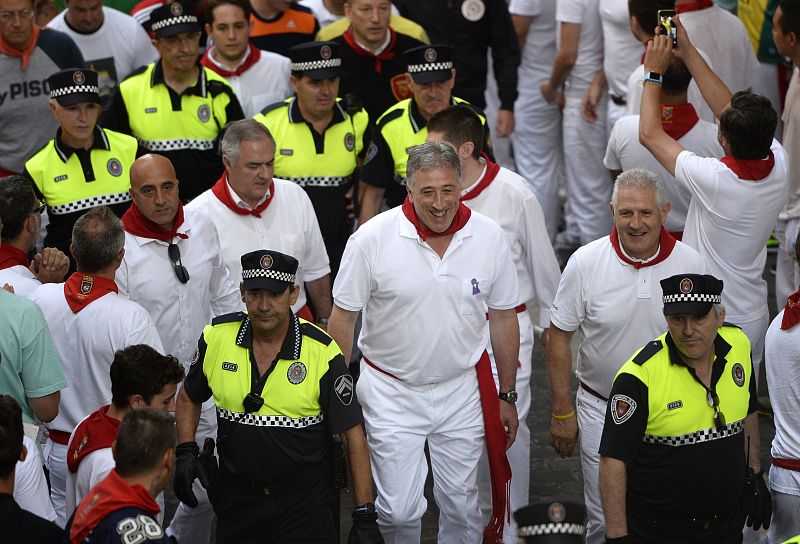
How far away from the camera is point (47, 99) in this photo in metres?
8.42

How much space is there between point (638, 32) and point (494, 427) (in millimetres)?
3263

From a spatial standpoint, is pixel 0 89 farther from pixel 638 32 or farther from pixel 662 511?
pixel 662 511

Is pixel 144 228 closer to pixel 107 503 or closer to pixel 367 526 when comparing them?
pixel 367 526

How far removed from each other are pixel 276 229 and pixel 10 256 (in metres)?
1.69

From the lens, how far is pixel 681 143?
24.7ft

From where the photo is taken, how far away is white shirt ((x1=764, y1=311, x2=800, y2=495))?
5.45 metres

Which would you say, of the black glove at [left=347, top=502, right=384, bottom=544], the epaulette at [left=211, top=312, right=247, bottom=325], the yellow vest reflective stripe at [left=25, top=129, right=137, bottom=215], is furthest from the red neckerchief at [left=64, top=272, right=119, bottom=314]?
the black glove at [left=347, top=502, right=384, bottom=544]

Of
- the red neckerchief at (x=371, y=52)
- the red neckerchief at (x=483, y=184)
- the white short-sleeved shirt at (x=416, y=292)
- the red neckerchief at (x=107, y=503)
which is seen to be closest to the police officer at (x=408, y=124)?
the red neckerchief at (x=483, y=184)

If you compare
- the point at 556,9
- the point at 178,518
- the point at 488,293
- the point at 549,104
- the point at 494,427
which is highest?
the point at 556,9

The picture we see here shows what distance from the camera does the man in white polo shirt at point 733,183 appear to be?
6.44 metres

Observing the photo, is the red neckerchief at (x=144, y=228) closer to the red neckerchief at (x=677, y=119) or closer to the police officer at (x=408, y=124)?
the police officer at (x=408, y=124)

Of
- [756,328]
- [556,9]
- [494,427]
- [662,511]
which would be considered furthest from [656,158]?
[556,9]

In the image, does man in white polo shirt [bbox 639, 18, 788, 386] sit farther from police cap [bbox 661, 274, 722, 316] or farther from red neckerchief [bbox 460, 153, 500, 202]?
police cap [bbox 661, 274, 722, 316]

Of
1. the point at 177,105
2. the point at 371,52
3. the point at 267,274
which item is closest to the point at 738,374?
the point at 267,274
